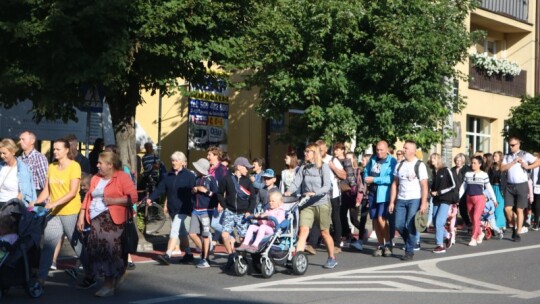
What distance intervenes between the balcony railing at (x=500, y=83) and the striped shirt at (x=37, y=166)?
21.7m

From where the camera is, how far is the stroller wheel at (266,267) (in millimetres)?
11672

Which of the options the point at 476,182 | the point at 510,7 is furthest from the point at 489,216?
the point at 510,7

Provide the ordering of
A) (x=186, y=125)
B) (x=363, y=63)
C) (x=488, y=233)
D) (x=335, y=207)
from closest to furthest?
(x=335, y=207), (x=488, y=233), (x=363, y=63), (x=186, y=125)

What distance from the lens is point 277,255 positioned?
1195 cm

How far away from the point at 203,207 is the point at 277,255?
1457 millimetres

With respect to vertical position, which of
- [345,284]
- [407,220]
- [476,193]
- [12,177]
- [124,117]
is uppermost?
[124,117]

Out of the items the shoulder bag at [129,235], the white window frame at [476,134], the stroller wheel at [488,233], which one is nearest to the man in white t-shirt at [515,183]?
the stroller wheel at [488,233]

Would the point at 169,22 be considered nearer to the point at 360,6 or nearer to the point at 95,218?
the point at 95,218

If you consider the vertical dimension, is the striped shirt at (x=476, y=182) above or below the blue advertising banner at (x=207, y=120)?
below

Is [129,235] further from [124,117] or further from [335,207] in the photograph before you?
[335,207]

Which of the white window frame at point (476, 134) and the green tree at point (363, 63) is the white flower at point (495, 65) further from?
the green tree at point (363, 63)

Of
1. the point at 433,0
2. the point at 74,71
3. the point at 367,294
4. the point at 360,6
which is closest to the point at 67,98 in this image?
the point at 74,71

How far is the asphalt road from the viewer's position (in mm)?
10234

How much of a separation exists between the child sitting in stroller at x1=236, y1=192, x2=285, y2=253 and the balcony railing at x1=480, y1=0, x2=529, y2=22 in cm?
2089
